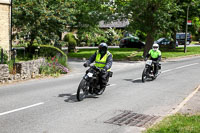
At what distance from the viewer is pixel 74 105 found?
895 cm

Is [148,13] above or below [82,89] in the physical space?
above

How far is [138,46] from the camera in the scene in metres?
44.3

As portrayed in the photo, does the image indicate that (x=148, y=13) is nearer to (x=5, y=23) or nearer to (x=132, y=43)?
(x=5, y=23)

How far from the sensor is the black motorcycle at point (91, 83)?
961cm

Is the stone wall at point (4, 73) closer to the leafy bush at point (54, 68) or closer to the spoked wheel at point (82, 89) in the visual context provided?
the leafy bush at point (54, 68)

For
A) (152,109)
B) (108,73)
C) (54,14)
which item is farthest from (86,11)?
(152,109)

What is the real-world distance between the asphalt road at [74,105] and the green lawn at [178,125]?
0.53m

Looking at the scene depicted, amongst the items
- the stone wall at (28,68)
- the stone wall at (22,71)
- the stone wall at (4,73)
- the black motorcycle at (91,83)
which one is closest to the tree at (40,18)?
the stone wall at (22,71)

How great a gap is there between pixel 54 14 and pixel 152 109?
607 inches

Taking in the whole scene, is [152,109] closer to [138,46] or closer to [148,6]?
[148,6]

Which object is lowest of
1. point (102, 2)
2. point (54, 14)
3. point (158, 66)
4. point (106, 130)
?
point (106, 130)

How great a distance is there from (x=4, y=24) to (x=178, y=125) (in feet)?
51.1

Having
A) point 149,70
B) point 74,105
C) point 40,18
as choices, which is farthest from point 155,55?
point 40,18

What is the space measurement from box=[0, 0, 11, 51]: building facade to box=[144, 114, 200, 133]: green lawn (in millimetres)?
14520
